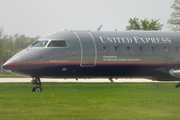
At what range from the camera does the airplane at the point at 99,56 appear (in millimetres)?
24922

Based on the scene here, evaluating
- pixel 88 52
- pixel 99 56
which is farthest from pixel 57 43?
pixel 99 56

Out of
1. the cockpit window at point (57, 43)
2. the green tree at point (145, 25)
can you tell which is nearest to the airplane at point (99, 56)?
the cockpit window at point (57, 43)

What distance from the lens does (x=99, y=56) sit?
26.1 meters

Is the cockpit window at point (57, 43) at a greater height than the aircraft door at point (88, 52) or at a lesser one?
greater

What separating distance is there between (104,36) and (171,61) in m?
6.03

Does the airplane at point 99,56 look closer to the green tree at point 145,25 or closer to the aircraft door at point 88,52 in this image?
the aircraft door at point 88,52

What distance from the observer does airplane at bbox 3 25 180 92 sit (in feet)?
81.8

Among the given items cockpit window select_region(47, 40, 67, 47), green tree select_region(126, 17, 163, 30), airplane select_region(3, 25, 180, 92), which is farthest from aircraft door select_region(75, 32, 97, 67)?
green tree select_region(126, 17, 163, 30)

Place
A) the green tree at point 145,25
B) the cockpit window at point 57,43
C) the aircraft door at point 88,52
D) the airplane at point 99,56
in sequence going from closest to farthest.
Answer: the airplane at point 99,56, the cockpit window at point 57,43, the aircraft door at point 88,52, the green tree at point 145,25

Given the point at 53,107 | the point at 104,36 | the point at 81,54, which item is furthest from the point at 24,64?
the point at 53,107

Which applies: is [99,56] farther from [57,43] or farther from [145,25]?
[145,25]

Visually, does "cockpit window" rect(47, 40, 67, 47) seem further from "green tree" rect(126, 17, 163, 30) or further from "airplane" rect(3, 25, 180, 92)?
"green tree" rect(126, 17, 163, 30)

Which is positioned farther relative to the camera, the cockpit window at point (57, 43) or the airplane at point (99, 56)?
the cockpit window at point (57, 43)

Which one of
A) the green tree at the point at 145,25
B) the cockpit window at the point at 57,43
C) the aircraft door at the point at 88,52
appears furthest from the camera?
the green tree at the point at 145,25
